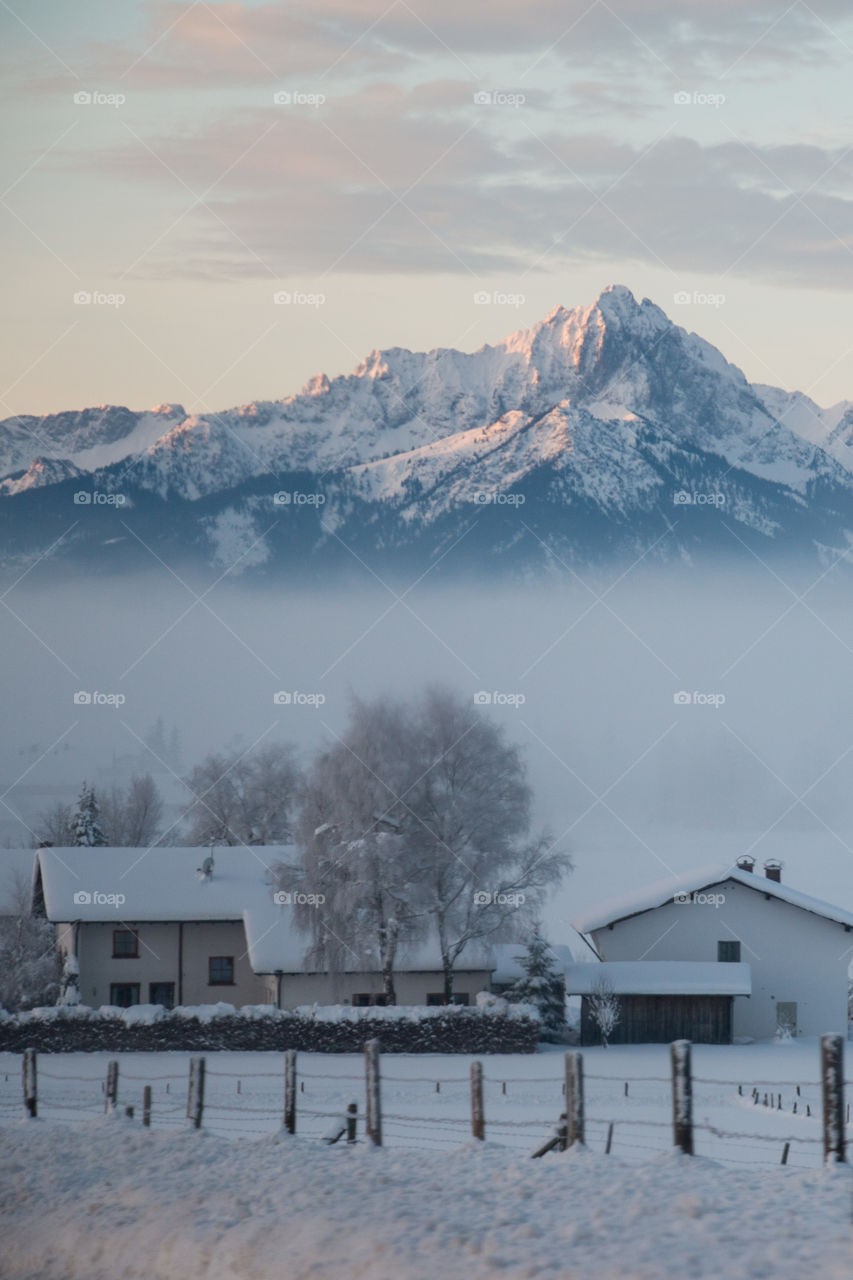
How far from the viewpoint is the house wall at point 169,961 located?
5416 centimetres

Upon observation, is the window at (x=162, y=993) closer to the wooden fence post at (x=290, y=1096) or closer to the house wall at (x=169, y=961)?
the house wall at (x=169, y=961)

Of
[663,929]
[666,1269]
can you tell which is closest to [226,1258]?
[666,1269]

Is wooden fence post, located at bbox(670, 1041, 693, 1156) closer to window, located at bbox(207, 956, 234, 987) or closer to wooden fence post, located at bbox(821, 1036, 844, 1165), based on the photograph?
wooden fence post, located at bbox(821, 1036, 844, 1165)

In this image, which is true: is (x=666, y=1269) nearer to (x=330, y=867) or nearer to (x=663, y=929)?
(x=330, y=867)

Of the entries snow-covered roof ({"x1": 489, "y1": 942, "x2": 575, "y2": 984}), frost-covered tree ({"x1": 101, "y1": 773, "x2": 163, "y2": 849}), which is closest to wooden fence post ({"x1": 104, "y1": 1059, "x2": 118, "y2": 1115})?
snow-covered roof ({"x1": 489, "y1": 942, "x2": 575, "y2": 984})

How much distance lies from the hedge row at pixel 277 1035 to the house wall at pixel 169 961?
22.6 ft

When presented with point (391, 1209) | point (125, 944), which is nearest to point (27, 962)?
point (125, 944)

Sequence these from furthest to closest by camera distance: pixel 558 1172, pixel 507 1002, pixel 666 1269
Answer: pixel 507 1002 < pixel 558 1172 < pixel 666 1269

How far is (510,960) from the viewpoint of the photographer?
56.2m

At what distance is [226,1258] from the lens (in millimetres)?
15938

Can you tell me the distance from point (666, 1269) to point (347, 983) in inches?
1520

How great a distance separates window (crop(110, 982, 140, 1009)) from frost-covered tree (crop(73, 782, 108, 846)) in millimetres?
29130

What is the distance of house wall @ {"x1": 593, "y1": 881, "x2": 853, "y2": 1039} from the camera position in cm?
5397

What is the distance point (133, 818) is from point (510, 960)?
47.7 meters
